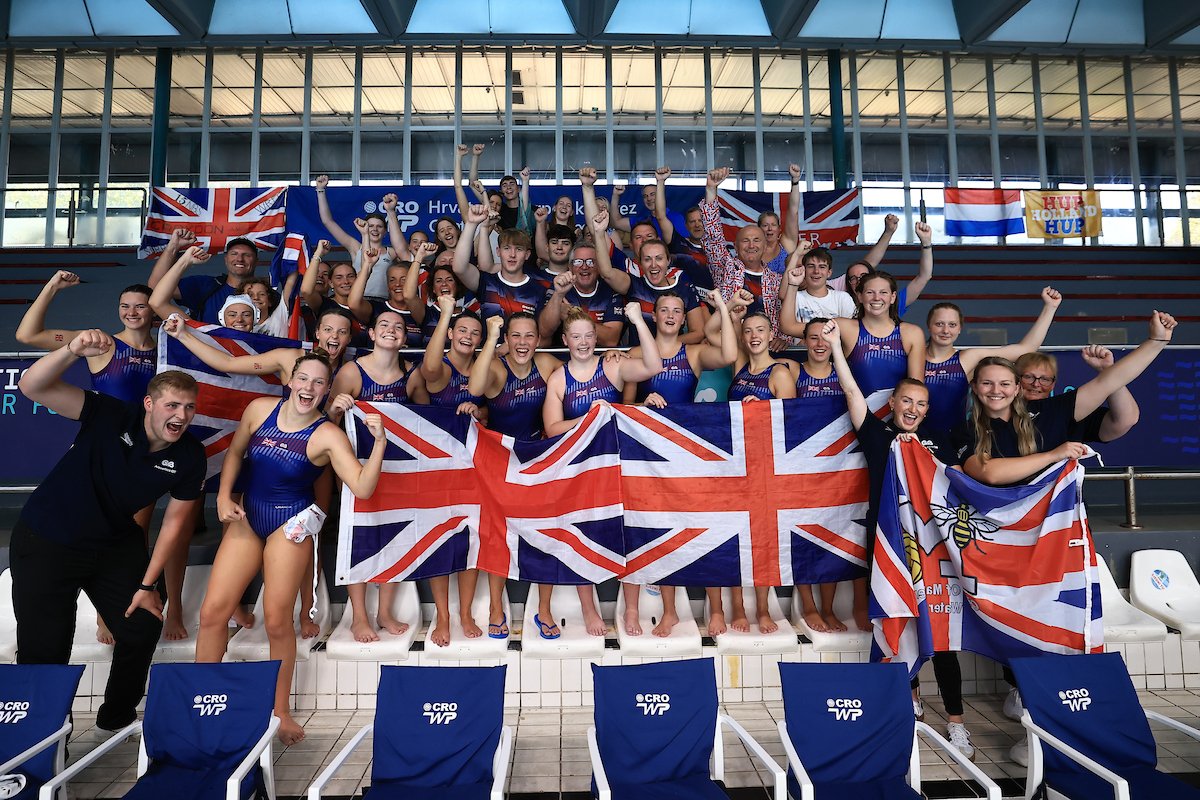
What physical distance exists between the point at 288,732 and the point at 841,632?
374 centimetres

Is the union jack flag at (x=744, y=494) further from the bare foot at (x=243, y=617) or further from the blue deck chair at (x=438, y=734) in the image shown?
the bare foot at (x=243, y=617)

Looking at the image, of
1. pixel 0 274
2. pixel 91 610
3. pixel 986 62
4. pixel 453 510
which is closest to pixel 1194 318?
pixel 986 62

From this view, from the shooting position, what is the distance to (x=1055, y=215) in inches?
460

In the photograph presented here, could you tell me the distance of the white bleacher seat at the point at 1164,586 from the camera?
16.6ft

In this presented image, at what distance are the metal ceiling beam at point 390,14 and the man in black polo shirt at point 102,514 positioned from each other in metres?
11.6

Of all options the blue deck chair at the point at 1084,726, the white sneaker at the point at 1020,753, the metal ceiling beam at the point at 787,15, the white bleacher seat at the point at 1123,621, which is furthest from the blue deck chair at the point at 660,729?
the metal ceiling beam at the point at 787,15

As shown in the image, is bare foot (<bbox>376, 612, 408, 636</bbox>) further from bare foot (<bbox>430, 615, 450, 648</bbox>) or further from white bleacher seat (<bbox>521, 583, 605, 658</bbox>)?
white bleacher seat (<bbox>521, 583, 605, 658</bbox>)

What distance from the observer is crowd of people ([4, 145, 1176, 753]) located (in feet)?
13.3

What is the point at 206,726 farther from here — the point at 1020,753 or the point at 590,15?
the point at 590,15

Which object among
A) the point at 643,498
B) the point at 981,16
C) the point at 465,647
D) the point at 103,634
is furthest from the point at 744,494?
the point at 981,16

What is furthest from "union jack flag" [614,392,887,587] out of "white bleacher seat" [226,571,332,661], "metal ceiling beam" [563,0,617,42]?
"metal ceiling beam" [563,0,617,42]

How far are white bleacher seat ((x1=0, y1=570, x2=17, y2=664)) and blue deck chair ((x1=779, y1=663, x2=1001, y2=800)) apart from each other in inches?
202

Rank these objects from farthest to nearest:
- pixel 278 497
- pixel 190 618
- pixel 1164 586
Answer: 1. pixel 1164 586
2. pixel 190 618
3. pixel 278 497

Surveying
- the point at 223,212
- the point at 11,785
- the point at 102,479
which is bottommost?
the point at 11,785
